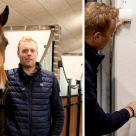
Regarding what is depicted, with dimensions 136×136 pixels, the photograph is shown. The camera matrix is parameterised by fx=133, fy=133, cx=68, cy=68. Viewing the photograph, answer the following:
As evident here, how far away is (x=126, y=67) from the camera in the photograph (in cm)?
73

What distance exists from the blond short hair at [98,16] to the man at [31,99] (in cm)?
28

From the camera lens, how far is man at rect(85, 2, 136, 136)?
1.93 ft

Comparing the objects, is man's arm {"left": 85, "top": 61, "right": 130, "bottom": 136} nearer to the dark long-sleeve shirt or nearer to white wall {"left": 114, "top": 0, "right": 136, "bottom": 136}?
the dark long-sleeve shirt

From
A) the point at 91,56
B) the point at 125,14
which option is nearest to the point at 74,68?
the point at 91,56

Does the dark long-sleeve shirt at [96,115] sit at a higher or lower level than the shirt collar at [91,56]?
lower

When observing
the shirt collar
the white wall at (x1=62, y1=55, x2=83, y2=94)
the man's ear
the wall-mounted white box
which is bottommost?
the white wall at (x1=62, y1=55, x2=83, y2=94)

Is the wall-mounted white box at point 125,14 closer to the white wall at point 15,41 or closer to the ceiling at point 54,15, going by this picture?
the ceiling at point 54,15

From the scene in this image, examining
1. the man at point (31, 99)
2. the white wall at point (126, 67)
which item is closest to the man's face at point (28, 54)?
the man at point (31, 99)

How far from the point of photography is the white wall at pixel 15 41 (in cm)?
60

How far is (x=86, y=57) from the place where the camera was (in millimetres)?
647

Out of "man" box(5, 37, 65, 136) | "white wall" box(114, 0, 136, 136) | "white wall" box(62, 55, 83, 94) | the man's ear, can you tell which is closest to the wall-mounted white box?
"white wall" box(114, 0, 136, 136)

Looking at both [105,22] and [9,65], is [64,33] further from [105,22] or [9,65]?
[9,65]

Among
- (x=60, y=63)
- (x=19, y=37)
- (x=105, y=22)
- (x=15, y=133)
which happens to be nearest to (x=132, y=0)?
(x=105, y=22)

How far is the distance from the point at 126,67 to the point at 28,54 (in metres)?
0.52
